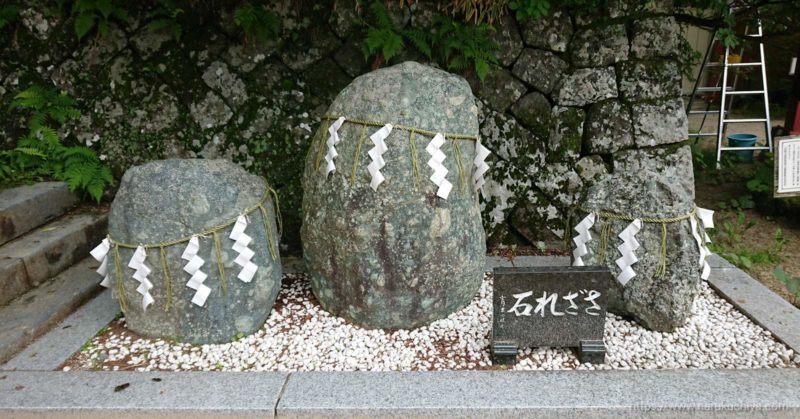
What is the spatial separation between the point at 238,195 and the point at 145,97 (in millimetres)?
1681

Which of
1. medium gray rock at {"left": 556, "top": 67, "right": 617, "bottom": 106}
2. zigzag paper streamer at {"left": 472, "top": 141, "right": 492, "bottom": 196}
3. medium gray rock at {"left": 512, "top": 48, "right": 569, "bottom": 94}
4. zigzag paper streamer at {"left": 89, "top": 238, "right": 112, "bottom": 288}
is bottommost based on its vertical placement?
zigzag paper streamer at {"left": 89, "top": 238, "right": 112, "bottom": 288}

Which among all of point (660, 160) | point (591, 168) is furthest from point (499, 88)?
point (660, 160)

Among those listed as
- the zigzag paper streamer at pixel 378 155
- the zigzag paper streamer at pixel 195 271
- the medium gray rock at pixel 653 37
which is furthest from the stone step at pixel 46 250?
the medium gray rock at pixel 653 37

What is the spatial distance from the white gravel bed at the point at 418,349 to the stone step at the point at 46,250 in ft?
2.44

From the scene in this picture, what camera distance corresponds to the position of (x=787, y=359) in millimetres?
2574

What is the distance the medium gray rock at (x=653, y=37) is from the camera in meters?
3.72

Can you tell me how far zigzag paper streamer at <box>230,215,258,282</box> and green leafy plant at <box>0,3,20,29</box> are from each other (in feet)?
8.80

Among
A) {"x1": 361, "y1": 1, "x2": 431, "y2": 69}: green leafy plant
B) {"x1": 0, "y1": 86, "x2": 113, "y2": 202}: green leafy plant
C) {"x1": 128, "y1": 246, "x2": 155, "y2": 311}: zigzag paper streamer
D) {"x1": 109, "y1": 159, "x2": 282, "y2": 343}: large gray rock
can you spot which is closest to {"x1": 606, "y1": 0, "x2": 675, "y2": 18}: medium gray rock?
{"x1": 361, "y1": 1, "x2": 431, "y2": 69}: green leafy plant

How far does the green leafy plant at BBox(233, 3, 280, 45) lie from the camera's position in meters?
3.50

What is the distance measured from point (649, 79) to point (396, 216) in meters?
2.32

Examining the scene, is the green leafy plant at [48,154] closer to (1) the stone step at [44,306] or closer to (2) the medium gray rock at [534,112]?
(1) the stone step at [44,306]

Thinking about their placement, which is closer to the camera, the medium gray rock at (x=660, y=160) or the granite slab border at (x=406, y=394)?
the granite slab border at (x=406, y=394)

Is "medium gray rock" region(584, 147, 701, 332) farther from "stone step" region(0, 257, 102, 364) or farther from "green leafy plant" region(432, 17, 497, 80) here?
"stone step" region(0, 257, 102, 364)

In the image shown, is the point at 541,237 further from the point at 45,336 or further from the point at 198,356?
the point at 45,336
